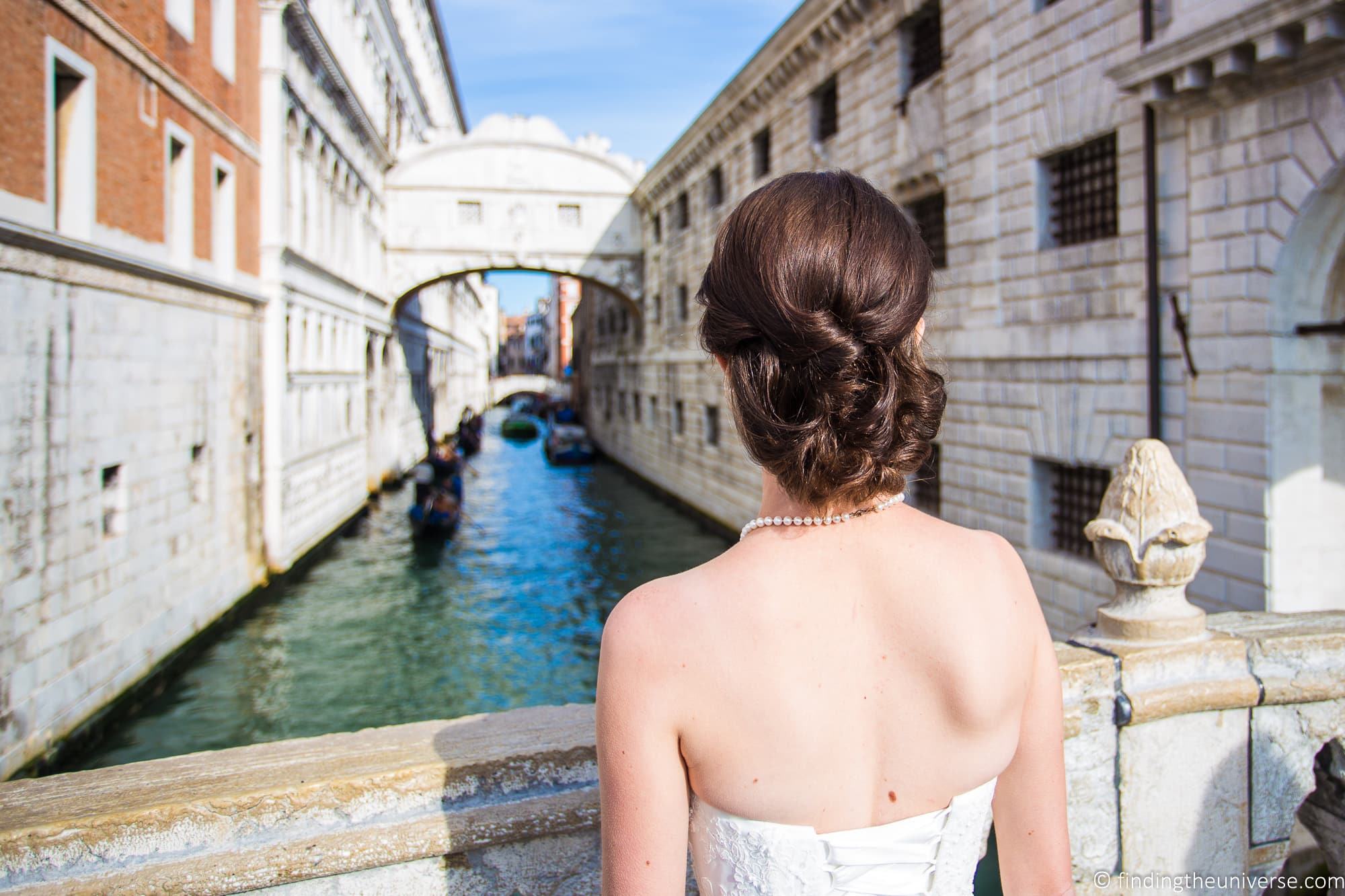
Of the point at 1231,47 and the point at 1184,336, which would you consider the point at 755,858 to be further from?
the point at 1184,336

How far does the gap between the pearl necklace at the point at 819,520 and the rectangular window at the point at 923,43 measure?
943 cm

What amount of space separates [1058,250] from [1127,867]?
610cm

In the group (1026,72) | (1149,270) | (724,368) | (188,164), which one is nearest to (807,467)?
(724,368)

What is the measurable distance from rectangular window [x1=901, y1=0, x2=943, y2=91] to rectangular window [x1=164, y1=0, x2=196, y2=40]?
7742mm

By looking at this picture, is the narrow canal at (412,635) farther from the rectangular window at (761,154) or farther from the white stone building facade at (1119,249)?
the rectangular window at (761,154)

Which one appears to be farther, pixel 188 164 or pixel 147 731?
pixel 188 164

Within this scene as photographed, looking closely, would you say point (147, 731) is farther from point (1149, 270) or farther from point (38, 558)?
point (1149, 270)

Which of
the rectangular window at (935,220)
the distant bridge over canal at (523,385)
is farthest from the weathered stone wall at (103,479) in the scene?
the distant bridge over canal at (523,385)

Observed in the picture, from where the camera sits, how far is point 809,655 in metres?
0.98

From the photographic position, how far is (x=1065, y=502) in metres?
7.68

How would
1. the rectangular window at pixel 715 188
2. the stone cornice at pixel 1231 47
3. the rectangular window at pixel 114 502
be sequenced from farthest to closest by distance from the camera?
the rectangular window at pixel 715 188
the rectangular window at pixel 114 502
the stone cornice at pixel 1231 47

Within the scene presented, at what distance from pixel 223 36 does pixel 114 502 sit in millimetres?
5992

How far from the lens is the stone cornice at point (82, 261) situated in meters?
5.79

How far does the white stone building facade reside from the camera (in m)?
5.44
